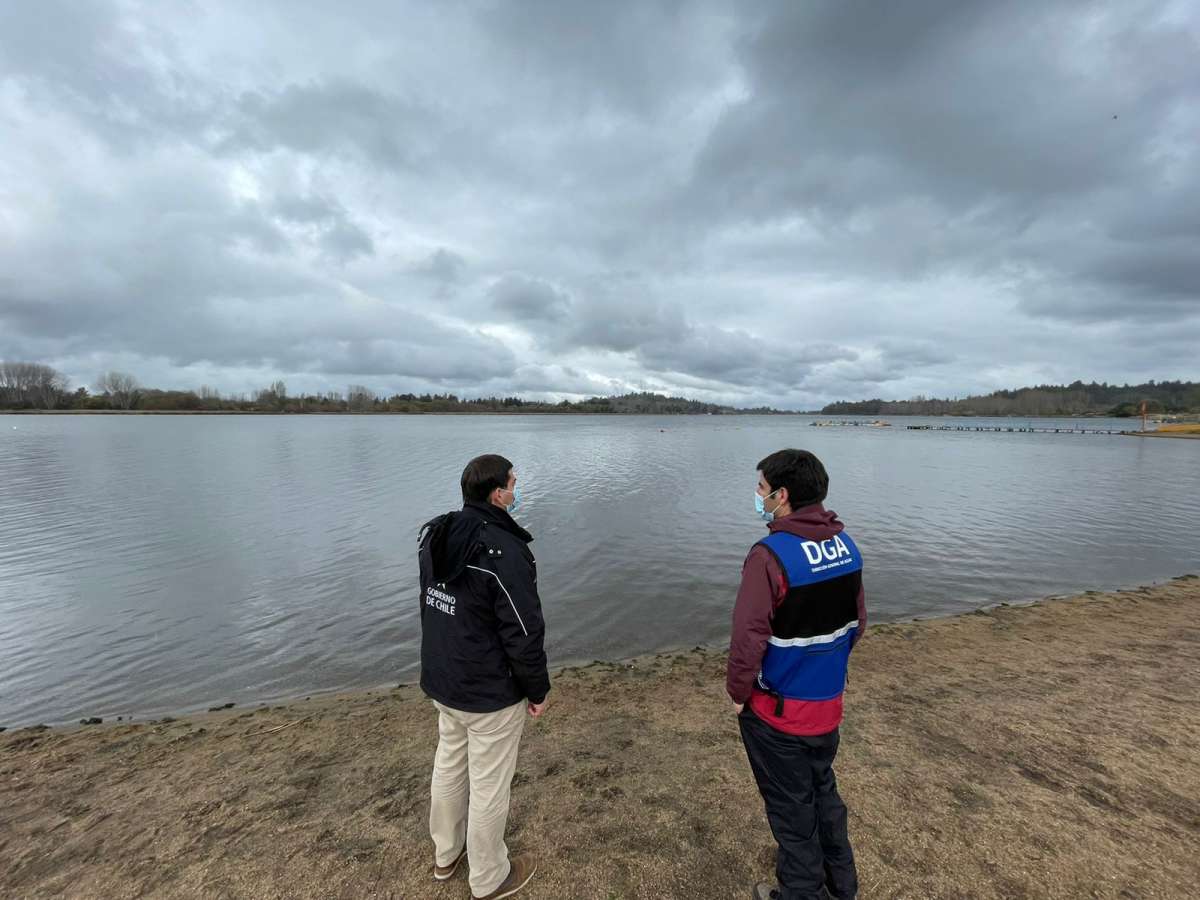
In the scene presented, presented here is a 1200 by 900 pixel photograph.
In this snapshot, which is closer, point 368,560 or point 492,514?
point 492,514

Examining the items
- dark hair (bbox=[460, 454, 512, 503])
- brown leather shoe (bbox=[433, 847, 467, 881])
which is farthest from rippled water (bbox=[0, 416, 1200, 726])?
dark hair (bbox=[460, 454, 512, 503])

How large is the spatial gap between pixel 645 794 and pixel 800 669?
254 cm

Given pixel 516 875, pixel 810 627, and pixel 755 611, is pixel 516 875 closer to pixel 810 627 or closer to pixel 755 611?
pixel 755 611

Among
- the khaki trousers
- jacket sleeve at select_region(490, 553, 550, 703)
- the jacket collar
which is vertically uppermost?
the jacket collar

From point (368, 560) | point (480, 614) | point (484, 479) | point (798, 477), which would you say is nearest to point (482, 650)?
point (480, 614)

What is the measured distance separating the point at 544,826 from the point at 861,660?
592cm

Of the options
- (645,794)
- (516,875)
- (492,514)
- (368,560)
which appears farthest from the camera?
(368,560)

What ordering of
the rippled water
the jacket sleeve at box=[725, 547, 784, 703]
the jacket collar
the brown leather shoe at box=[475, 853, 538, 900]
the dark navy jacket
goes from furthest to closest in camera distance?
the rippled water → the brown leather shoe at box=[475, 853, 538, 900] → the jacket collar → the dark navy jacket → the jacket sleeve at box=[725, 547, 784, 703]

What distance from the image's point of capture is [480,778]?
11.3 ft

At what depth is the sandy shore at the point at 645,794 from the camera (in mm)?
3785

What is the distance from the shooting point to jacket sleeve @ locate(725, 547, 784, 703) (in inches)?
121

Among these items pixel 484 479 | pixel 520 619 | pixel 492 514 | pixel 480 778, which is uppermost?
pixel 484 479

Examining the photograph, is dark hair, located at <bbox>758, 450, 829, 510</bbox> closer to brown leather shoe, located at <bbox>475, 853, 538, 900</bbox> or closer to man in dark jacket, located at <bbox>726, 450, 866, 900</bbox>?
man in dark jacket, located at <bbox>726, 450, 866, 900</bbox>

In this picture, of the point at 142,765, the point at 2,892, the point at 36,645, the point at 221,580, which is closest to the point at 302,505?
the point at 221,580
